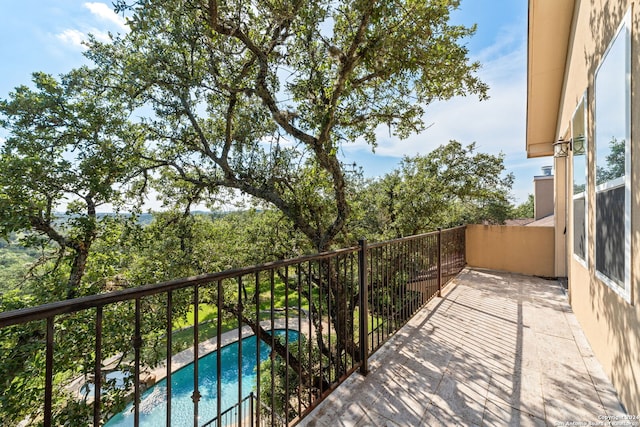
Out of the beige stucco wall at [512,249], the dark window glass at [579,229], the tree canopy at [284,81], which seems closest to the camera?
the dark window glass at [579,229]

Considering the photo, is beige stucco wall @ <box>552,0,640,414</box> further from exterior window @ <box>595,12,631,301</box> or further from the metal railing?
the metal railing

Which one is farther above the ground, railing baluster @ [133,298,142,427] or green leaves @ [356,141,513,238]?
green leaves @ [356,141,513,238]

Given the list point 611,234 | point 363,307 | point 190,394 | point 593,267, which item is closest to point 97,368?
point 363,307

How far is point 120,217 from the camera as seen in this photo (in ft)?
16.9

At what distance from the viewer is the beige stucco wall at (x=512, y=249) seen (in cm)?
602

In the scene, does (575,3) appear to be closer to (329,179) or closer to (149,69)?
(329,179)

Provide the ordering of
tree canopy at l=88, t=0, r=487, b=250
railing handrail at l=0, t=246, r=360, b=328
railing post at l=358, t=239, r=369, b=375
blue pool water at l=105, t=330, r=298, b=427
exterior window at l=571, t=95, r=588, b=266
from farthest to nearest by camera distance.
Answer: blue pool water at l=105, t=330, r=298, b=427
tree canopy at l=88, t=0, r=487, b=250
exterior window at l=571, t=95, r=588, b=266
railing post at l=358, t=239, r=369, b=375
railing handrail at l=0, t=246, r=360, b=328

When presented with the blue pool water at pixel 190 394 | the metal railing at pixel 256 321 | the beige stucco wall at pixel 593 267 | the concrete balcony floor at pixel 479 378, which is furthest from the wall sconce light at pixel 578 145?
the blue pool water at pixel 190 394

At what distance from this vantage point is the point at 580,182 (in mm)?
3129

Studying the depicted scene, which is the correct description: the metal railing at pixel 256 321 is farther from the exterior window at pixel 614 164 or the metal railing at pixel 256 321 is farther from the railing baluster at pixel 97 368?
the exterior window at pixel 614 164

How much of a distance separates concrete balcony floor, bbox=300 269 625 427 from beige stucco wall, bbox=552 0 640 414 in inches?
8.4

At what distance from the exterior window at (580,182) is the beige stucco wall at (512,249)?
3.09 metres

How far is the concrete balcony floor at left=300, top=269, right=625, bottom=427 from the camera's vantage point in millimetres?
1881

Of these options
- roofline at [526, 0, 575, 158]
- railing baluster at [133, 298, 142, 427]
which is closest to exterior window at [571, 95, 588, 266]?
roofline at [526, 0, 575, 158]
